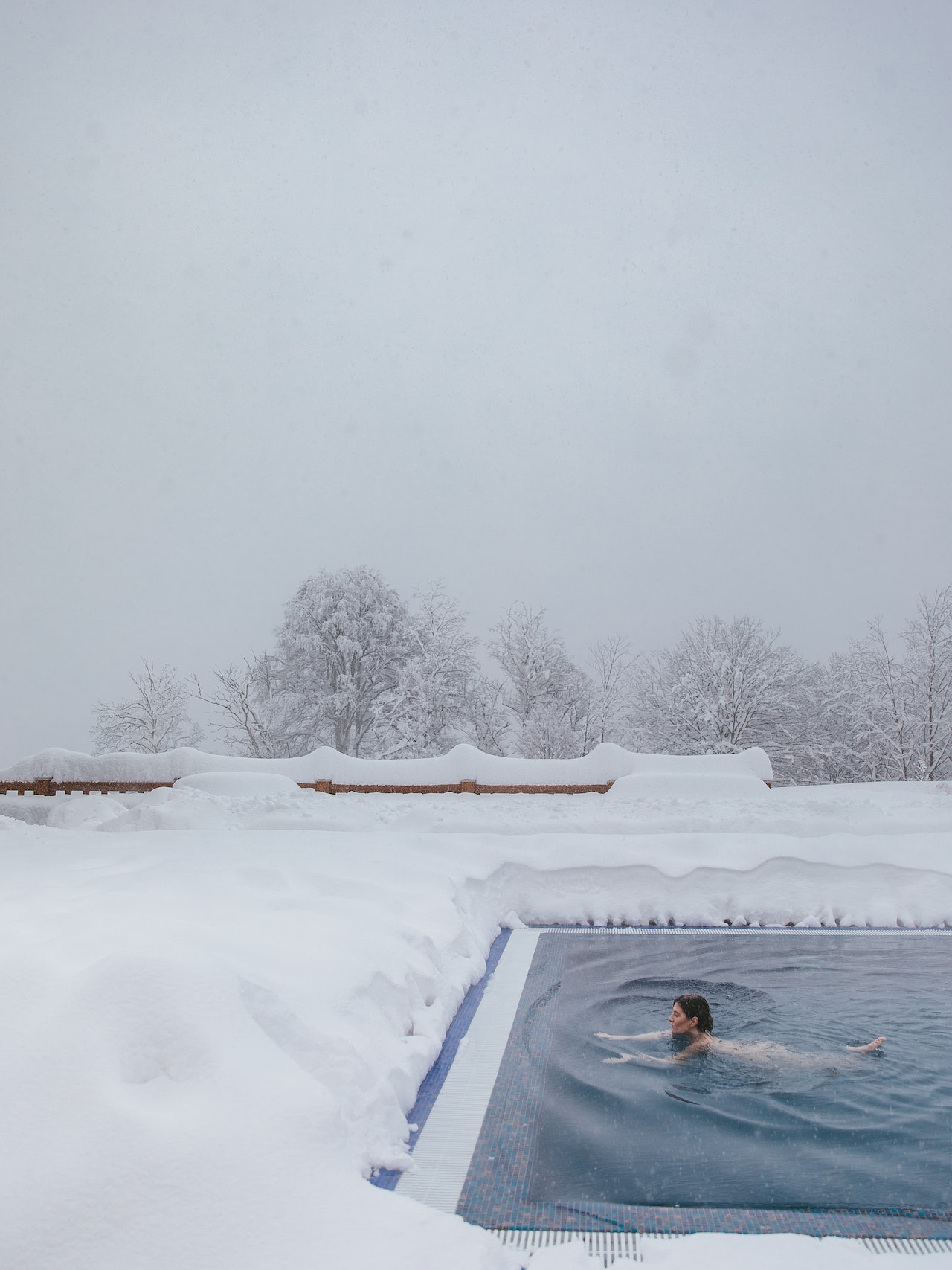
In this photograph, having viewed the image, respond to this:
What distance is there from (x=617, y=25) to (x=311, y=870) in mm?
105789

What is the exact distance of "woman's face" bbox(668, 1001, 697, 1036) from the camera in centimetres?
510

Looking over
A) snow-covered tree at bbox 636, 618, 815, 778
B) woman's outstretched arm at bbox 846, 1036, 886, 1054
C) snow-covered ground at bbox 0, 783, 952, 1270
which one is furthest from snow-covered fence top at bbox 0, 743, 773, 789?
woman's outstretched arm at bbox 846, 1036, 886, 1054

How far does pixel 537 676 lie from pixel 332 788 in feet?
42.2

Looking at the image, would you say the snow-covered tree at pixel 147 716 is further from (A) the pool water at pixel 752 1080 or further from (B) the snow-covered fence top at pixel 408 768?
(A) the pool water at pixel 752 1080

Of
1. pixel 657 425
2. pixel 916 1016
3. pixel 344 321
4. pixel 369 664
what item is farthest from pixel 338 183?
pixel 916 1016

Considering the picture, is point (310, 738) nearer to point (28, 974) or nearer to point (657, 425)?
point (28, 974)

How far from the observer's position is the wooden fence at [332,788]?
1659cm

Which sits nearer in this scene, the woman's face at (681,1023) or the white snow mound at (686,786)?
the woman's face at (681,1023)

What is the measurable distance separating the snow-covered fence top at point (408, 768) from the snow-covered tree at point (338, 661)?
10216 millimetres

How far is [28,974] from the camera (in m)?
3.36

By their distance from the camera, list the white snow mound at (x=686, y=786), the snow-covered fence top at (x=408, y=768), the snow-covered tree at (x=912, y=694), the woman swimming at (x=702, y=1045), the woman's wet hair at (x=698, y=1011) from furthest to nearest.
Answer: the snow-covered tree at (x=912, y=694), the snow-covered fence top at (x=408, y=768), the white snow mound at (x=686, y=786), the woman's wet hair at (x=698, y=1011), the woman swimming at (x=702, y=1045)

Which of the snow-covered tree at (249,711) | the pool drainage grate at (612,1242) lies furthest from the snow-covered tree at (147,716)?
the pool drainage grate at (612,1242)

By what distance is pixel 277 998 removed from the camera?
356 cm

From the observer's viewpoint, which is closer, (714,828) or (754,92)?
(714,828)
